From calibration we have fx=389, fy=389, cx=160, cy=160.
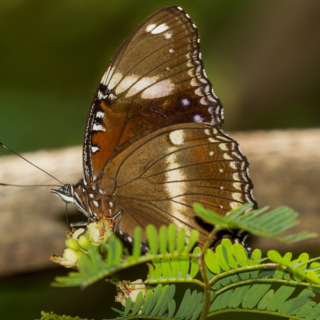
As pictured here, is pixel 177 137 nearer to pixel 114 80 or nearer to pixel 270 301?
pixel 114 80

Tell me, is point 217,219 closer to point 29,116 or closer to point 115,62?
point 115,62

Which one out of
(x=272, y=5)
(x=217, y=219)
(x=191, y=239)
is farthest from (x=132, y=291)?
(x=272, y=5)

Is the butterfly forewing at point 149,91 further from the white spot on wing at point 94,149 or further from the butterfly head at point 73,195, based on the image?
the butterfly head at point 73,195

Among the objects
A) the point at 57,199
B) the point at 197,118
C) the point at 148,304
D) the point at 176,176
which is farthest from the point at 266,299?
the point at 57,199

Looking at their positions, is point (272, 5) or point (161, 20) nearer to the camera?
point (161, 20)

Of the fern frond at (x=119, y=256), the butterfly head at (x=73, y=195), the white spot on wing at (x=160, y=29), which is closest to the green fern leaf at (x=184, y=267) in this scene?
Result: the fern frond at (x=119, y=256)

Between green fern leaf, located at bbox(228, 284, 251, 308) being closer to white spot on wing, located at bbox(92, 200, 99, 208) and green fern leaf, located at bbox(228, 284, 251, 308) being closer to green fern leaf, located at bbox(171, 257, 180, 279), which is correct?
green fern leaf, located at bbox(171, 257, 180, 279)
